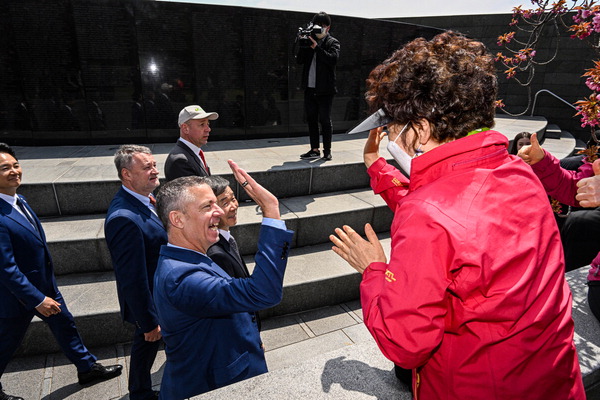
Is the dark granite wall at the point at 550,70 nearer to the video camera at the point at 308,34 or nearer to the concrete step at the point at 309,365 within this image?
the video camera at the point at 308,34

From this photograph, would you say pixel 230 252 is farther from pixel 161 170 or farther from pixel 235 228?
pixel 161 170

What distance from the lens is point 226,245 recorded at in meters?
2.50

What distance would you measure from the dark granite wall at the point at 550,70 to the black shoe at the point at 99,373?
15.6m

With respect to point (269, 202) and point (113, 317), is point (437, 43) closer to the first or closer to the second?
point (269, 202)

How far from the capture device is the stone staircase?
379 centimetres

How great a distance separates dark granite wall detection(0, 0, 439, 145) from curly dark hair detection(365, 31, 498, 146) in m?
7.30

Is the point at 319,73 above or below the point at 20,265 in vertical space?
above

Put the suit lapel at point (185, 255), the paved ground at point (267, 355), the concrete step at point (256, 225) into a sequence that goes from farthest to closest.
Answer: the concrete step at point (256, 225)
the paved ground at point (267, 355)
the suit lapel at point (185, 255)

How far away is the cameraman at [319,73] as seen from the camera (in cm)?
579

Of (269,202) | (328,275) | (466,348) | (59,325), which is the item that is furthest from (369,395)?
(59,325)

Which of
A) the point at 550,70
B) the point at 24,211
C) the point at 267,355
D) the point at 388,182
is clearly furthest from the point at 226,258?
the point at 550,70

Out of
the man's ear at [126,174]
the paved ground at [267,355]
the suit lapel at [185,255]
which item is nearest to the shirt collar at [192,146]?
the man's ear at [126,174]

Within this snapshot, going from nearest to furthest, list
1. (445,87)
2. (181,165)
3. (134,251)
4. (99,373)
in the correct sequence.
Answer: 1. (445,87)
2. (134,251)
3. (99,373)
4. (181,165)

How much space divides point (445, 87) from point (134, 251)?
8.53 ft
